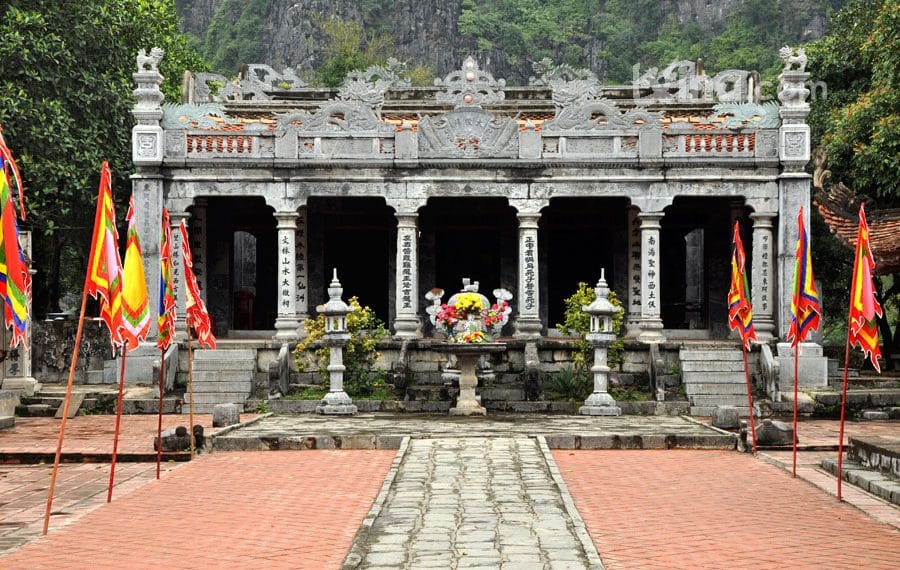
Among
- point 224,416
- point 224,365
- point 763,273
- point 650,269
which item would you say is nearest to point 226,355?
point 224,365

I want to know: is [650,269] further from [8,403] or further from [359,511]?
[359,511]

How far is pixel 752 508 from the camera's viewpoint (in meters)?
10.0

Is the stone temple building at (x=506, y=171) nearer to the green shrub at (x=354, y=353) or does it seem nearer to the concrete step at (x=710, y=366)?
the concrete step at (x=710, y=366)

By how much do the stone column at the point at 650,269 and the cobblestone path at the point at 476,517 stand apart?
8.07m

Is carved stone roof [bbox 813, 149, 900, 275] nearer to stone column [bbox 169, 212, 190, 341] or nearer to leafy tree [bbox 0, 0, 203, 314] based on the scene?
stone column [bbox 169, 212, 190, 341]

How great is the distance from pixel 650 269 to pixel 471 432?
7171 millimetres

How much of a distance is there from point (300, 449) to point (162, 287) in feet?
8.70

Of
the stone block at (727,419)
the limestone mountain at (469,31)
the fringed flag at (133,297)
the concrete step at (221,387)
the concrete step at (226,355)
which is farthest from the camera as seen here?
the limestone mountain at (469,31)

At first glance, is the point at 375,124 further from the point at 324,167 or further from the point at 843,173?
the point at 843,173

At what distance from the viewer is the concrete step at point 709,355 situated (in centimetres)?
2023

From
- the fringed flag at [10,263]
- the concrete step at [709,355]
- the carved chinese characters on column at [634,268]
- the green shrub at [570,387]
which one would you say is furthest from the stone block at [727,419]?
the fringed flag at [10,263]

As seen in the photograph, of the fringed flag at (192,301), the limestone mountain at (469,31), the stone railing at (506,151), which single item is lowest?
the fringed flag at (192,301)

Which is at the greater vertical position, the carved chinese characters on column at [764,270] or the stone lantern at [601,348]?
the carved chinese characters on column at [764,270]

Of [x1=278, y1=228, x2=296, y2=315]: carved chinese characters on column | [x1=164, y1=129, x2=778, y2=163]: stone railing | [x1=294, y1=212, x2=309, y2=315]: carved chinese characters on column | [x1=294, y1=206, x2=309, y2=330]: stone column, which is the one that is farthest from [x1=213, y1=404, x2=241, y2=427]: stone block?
[x1=294, y1=212, x2=309, y2=315]: carved chinese characters on column
